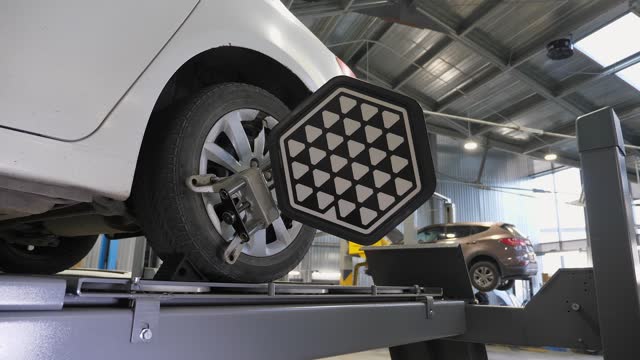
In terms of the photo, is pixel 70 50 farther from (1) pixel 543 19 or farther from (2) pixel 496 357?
(1) pixel 543 19

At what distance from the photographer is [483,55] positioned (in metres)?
8.91

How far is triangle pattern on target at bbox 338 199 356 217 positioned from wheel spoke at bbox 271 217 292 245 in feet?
1.04

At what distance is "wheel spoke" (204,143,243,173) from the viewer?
1340 millimetres

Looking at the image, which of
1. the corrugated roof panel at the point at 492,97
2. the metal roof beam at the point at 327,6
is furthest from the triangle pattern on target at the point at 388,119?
the corrugated roof panel at the point at 492,97

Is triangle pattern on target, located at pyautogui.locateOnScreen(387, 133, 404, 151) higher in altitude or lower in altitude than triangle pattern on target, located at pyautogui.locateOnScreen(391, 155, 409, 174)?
higher

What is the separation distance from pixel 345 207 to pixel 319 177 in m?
0.11

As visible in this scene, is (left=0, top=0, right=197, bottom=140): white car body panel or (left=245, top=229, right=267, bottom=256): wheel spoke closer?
(left=0, top=0, right=197, bottom=140): white car body panel

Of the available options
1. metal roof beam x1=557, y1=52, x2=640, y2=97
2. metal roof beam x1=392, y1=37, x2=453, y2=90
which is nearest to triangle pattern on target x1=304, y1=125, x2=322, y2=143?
metal roof beam x1=392, y1=37, x2=453, y2=90

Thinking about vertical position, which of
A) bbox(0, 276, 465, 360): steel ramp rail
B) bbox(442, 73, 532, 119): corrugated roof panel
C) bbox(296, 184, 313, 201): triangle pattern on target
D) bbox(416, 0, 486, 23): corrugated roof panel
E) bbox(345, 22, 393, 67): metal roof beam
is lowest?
bbox(0, 276, 465, 360): steel ramp rail

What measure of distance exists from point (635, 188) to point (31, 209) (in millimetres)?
18246

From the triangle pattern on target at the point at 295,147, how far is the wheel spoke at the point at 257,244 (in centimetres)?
31

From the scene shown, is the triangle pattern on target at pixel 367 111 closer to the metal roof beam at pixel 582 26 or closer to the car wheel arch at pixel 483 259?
the car wheel arch at pixel 483 259

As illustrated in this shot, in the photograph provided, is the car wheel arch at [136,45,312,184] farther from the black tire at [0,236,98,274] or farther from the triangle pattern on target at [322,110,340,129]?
the black tire at [0,236,98,274]

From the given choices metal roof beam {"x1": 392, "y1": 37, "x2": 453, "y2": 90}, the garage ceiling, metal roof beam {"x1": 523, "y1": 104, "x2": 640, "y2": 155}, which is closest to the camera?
the garage ceiling
